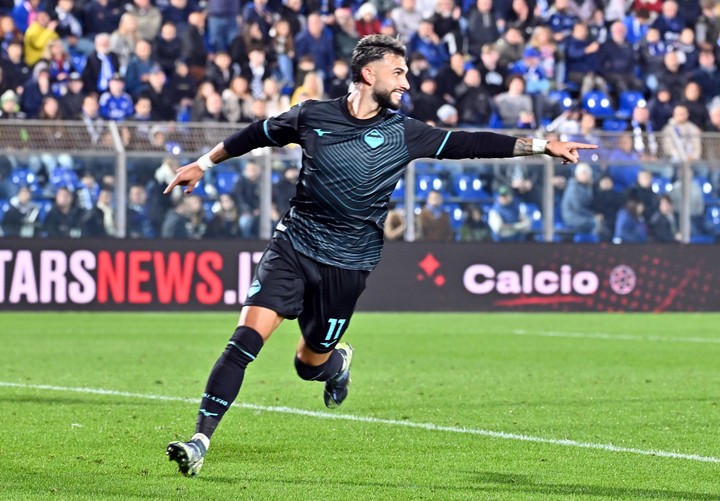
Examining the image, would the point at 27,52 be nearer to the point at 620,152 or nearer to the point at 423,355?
the point at 620,152

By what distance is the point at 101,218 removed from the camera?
1880 centimetres

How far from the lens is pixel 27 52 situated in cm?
2109

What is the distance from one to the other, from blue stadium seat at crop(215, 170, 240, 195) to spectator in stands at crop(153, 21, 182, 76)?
9.73ft

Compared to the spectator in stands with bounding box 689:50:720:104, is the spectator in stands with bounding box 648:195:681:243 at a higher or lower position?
lower

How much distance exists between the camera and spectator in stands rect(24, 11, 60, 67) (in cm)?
2105

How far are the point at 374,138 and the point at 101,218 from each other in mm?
12639

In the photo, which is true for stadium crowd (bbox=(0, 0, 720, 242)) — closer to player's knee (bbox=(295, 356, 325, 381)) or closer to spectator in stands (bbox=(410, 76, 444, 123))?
spectator in stands (bbox=(410, 76, 444, 123))

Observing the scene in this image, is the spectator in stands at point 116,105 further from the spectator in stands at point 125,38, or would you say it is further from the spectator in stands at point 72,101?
the spectator in stands at point 125,38

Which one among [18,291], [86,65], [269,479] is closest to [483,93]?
[86,65]

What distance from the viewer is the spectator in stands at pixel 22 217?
18281mm

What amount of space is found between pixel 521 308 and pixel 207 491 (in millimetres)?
14855

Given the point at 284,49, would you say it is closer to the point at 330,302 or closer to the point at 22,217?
the point at 22,217

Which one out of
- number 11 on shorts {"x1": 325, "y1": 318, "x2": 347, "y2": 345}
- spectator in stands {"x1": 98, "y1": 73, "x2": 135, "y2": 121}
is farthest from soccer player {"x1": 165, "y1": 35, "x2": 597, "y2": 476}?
spectator in stands {"x1": 98, "y1": 73, "x2": 135, "y2": 121}

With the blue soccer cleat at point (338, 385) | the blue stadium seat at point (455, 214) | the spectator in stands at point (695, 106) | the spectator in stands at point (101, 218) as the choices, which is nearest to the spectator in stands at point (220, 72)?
the spectator in stands at point (101, 218)
